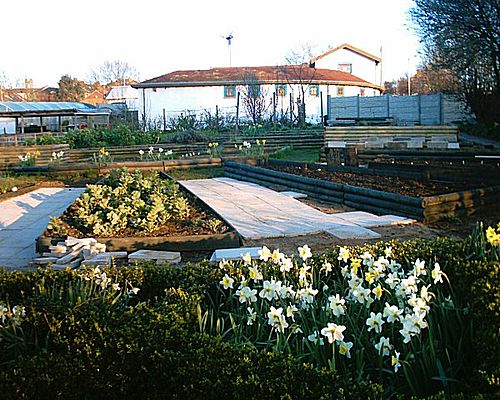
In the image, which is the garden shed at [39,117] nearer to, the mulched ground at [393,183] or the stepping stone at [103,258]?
the mulched ground at [393,183]

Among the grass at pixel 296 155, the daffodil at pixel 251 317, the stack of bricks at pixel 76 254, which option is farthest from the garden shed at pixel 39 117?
the daffodil at pixel 251 317

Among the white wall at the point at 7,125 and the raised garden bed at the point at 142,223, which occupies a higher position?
the white wall at the point at 7,125

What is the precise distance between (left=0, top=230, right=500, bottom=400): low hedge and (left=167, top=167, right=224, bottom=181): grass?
9.72 meters

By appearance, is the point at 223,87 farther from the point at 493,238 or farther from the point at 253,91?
the point at 493,238

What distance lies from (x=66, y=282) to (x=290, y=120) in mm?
22259

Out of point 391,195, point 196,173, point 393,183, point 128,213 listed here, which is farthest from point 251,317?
point 196,173

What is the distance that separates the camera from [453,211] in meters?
7.19

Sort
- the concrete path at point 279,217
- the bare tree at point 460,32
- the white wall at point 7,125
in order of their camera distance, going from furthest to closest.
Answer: the white wall at point 7,125 → the bare tree at point 460,32 → the concrete path at point 279,217

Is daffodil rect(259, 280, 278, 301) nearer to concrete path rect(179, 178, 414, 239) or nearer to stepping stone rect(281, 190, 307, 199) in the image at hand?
concrete path rect(179, 178, 414, 239)

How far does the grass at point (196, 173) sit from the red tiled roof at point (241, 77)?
1806 cm

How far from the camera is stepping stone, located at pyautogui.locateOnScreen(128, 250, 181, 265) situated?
5.50 m

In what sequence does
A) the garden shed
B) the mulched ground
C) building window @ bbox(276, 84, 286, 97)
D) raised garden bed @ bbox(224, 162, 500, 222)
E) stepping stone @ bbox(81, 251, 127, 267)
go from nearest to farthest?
stepping stone @ bbox(81, 251, 127, 267) → raised garden bed @ bbox(224, 162, 500, 222) → the mulched ground → the garden shed → building window @ bbox(276, 84, 286, 97)

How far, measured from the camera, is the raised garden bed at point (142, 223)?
6113 millimetres

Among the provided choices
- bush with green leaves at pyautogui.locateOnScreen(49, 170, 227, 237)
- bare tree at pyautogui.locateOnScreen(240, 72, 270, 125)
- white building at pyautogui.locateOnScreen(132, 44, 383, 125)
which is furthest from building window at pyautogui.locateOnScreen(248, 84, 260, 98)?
bush with green leaves at pyautogui.locateOnScreen(49, 170, 227, 237)
